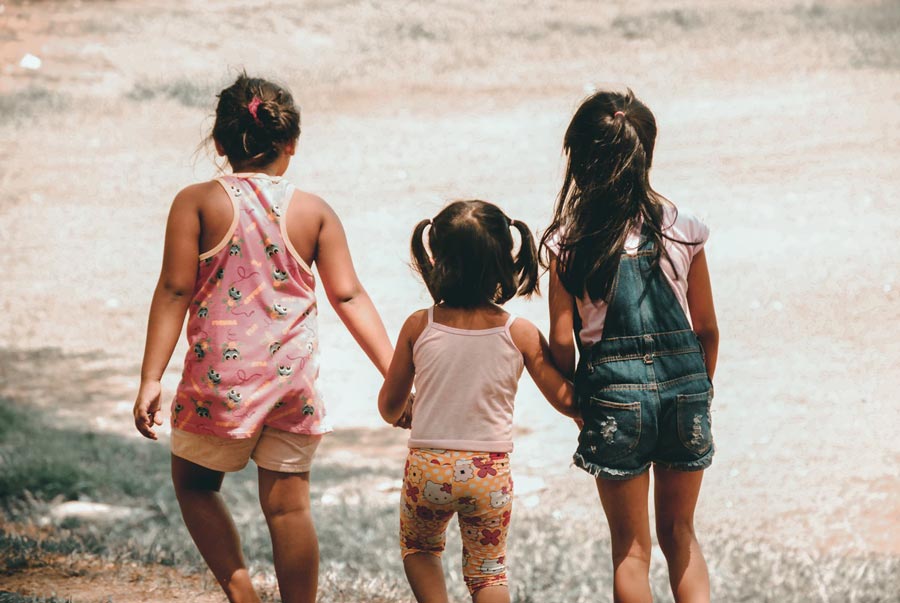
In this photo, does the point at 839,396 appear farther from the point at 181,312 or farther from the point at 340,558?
the point at 181,312

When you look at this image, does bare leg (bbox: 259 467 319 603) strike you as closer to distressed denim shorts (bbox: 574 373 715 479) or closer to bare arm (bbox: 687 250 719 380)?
distressed denim shorts (bbox: 574 373 715 479)

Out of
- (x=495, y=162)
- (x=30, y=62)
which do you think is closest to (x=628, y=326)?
(x=495, y=162)

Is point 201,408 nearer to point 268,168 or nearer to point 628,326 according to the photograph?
point 268,168

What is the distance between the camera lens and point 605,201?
2.72 metres

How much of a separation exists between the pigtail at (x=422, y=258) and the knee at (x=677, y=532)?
2.51 feet

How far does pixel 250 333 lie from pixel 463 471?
23.2 inches

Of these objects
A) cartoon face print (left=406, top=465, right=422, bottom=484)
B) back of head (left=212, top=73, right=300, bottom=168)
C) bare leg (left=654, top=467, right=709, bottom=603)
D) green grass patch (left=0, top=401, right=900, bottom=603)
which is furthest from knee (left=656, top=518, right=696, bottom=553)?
back of head (left=212, top=73, right=300, bottom=168)

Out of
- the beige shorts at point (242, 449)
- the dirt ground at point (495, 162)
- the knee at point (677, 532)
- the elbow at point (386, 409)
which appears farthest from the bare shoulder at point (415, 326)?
the dirt ground at point (495, 162)

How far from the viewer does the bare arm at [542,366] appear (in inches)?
106

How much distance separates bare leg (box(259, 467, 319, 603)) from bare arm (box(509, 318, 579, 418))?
0.62m

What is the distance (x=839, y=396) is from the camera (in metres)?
7.27

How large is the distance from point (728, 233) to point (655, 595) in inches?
208

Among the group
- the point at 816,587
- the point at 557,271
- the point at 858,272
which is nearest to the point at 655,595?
the point at 816,587

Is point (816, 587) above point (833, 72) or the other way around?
the other way around
